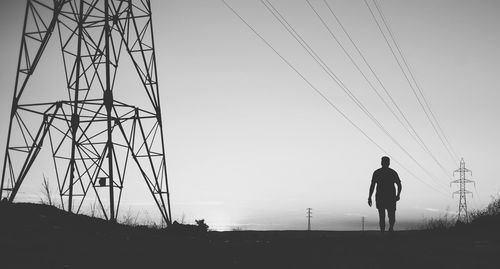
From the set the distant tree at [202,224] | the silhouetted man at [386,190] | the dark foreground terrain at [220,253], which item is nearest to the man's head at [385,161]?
the silhouetted man at [386,190]

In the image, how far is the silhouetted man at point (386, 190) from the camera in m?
11.9

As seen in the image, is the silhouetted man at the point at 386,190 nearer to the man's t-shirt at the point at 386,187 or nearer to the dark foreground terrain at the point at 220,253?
the man's t-shirt at the point at 386,187

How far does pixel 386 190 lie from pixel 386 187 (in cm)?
8

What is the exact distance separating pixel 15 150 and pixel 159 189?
5478 mm

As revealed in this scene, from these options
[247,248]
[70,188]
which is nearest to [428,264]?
[247,248]

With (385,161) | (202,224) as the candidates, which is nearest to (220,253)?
(385,161)

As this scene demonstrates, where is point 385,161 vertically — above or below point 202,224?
above

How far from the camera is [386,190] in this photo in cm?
1189

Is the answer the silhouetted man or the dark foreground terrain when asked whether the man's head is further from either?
the dark foreground terrain

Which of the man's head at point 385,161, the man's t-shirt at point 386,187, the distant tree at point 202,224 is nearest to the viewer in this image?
the man's t-shirt at point 386,187

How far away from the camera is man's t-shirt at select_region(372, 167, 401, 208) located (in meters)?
11.9

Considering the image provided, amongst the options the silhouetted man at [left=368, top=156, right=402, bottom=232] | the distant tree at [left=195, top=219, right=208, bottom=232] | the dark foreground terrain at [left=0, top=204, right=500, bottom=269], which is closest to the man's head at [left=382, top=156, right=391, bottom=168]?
the silhouetted man at [left=368, top=156, right=402, bottom=232]

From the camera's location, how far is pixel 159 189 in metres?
17.5

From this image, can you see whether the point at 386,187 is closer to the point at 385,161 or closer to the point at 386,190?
the point at 386,190
